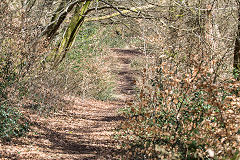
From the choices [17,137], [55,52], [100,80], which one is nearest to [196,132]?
[17,137]

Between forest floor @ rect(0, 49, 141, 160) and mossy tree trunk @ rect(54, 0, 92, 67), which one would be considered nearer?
forest floor @ rect(0, 49, 141, 160)

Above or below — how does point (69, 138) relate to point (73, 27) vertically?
below

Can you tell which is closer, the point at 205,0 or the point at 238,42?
the point at 238,42

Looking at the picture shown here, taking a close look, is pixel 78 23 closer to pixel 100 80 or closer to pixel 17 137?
pixel 17 137

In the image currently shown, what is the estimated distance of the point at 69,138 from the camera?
9664 mm

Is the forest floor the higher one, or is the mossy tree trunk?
the mossy tree trunk

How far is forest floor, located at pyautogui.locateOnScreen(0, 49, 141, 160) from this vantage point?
738 cm

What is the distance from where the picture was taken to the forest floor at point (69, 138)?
738 centimetres

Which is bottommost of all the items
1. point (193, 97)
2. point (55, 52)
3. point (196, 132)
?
point (196, 132)

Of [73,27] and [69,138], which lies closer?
[69,138]

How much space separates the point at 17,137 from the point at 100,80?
1095 cm

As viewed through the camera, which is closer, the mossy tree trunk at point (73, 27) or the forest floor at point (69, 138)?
the forest floor at point (69, 138)

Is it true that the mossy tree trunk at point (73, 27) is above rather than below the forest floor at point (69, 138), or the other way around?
above

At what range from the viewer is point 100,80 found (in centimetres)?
1903
